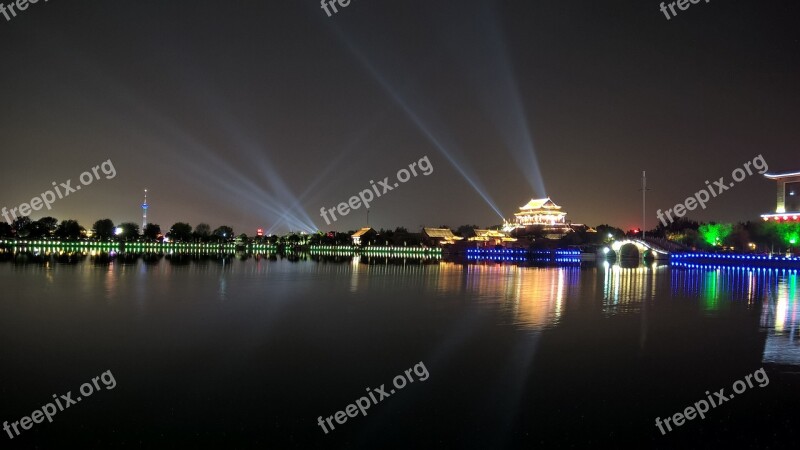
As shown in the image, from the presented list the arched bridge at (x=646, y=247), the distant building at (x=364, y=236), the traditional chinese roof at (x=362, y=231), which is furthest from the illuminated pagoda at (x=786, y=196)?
the traditional chinese roof at (x=362, y=231)

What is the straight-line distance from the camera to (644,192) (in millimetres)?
81500

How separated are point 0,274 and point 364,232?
395 feet

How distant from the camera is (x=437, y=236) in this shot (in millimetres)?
129625

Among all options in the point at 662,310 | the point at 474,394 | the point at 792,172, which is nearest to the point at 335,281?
the point at 662,310

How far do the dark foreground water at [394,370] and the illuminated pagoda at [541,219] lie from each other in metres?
87.8

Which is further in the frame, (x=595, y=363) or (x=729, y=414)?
(x=595, y=363)

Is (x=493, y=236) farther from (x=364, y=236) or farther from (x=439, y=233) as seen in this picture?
(x=364, y=236)

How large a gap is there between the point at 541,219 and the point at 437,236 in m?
23.6

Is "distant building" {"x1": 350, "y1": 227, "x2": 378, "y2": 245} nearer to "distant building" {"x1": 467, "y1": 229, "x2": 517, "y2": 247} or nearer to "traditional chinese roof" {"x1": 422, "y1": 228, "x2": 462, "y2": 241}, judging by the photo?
"traditional chinese roof" {"x1": 422, "y1": 228, "x2": 462, "y2": 241}

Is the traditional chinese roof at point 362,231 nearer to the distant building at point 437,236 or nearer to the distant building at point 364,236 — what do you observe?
the distant building at point 364,236

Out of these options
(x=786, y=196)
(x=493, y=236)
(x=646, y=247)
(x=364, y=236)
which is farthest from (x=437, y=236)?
(x=786, y=196)

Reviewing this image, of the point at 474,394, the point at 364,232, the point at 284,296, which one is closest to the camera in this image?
the point at 474,394

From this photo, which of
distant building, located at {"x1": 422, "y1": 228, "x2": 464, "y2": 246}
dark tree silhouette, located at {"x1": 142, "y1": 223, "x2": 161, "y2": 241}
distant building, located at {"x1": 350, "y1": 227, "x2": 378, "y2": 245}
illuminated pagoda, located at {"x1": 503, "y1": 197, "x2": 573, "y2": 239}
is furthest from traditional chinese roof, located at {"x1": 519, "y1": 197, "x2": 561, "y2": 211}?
dark tree silhouette, located at {"x1": 142, "y1": 223, "x2": 161, "y2": 241}

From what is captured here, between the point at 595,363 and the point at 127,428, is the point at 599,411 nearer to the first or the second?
the point at 595,363
